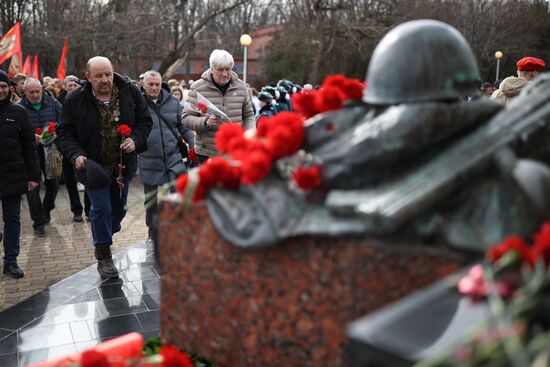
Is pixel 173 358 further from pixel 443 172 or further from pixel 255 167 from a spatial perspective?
pixel 443 172

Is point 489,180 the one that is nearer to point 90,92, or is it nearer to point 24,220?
point 90,92

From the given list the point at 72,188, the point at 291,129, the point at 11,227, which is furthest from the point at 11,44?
the point at 291,129

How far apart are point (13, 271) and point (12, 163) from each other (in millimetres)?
974

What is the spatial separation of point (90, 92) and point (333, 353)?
12.5ft

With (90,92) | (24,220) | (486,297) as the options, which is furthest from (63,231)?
(486,297)

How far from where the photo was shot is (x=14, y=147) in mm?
5613

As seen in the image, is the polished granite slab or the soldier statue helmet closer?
the soldier statue helmet

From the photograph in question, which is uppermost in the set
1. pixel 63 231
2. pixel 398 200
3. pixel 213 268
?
pixel 398 200

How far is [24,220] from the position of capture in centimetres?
807

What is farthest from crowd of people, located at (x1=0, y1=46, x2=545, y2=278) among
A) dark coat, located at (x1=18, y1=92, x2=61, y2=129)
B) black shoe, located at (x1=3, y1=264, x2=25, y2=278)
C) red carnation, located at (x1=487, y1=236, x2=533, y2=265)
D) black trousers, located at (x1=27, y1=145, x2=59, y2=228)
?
red carnation, located at (x1=487, y1=236, x2=533, y2=265)

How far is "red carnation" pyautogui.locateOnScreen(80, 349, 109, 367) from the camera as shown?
2.46m

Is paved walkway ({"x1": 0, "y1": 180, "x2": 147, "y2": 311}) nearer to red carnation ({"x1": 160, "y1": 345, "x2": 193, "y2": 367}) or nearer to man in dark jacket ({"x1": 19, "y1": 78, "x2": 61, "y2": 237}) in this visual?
man in dark jacket ({"x1": 19, "y1": 78, "x2": 61, "y2": 237})

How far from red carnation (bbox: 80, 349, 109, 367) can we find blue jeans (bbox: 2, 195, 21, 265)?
352 cm

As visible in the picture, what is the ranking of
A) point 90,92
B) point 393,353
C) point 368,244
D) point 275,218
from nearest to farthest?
point 393,353
point 368,244
point 275,218
point 90,92
